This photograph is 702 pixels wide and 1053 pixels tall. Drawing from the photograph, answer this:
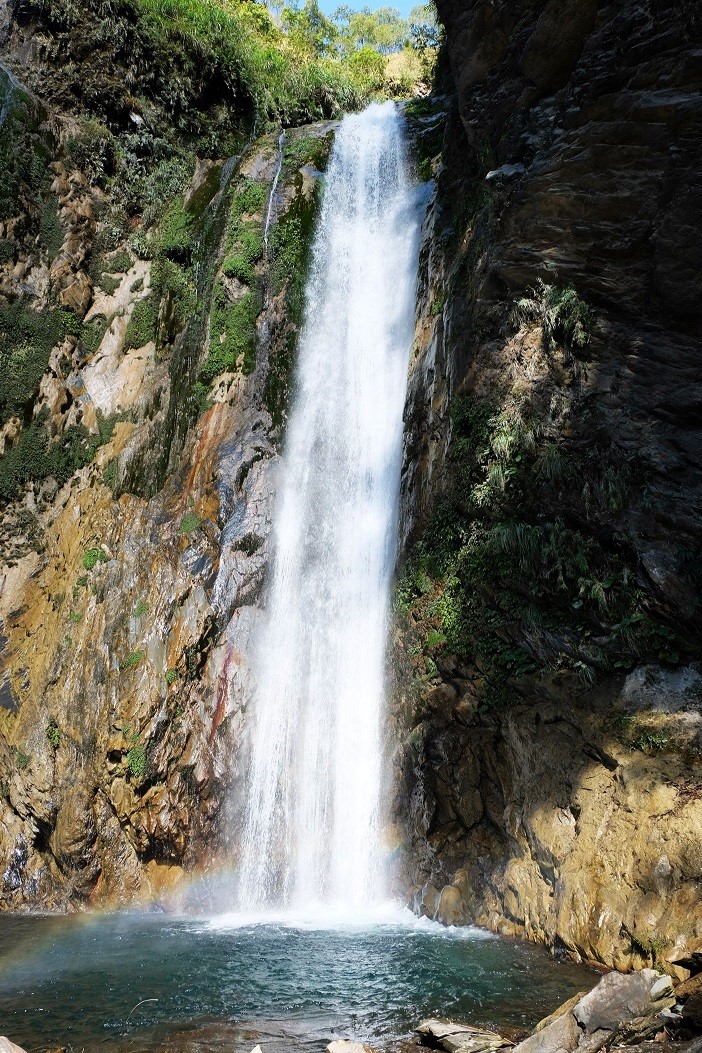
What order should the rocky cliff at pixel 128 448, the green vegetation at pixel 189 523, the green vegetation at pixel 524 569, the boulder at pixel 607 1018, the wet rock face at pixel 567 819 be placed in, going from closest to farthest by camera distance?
the boulder at pixel 607 1018
the wet rock face at pixel 567 819
the green vegetation at pixel 524 569
the rocky cliff at pixel 128 448
the green vegetation at pixel 189 523

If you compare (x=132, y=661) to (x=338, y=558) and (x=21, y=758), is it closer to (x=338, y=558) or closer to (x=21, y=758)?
(x=21, y=758)

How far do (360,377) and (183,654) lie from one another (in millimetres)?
6822

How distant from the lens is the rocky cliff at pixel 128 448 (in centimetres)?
1174

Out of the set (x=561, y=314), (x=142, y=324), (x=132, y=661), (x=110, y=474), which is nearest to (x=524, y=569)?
(x=561, y=314)

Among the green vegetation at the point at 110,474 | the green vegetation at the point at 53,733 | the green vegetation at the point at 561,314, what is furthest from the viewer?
the green vegetation at the point at 110,474

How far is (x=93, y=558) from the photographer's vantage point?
1388cm

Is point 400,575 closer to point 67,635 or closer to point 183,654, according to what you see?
point 183,654

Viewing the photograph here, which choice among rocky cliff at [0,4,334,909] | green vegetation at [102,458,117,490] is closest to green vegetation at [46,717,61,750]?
rocky cliff at [0,4,334,909]

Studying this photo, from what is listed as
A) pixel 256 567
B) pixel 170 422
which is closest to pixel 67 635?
pixel 256 567

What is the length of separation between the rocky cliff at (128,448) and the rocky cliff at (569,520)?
12.9 ft

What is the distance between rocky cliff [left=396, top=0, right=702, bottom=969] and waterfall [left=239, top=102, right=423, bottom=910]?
113 centimetres

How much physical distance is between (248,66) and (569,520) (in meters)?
19.7

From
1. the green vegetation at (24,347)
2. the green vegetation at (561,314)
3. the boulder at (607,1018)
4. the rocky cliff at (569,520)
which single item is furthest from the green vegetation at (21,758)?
the green vegetation at (561,314)

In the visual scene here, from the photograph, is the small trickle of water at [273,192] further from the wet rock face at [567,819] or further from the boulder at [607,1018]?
the boulder at [607,1018]
